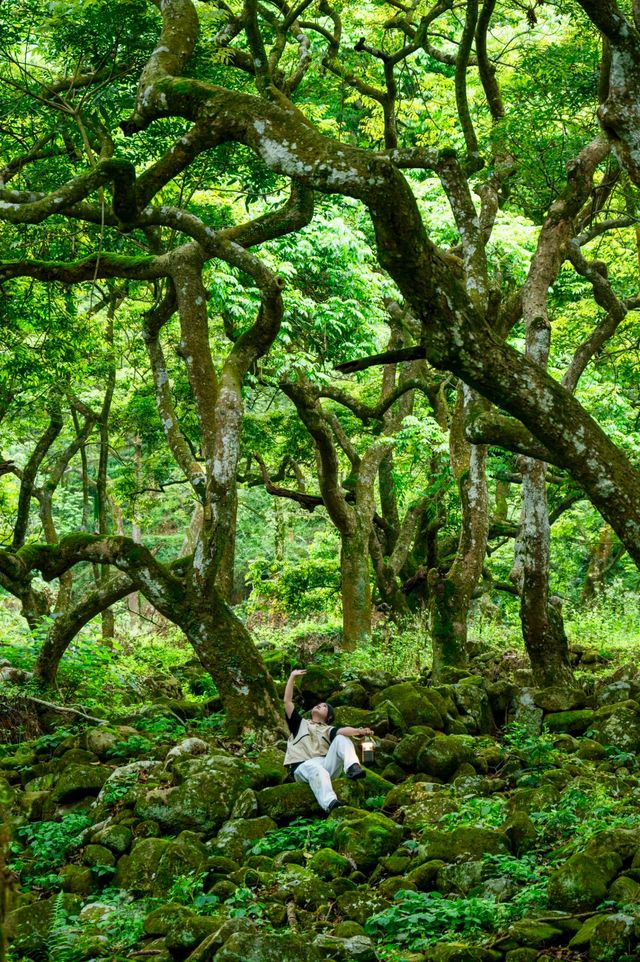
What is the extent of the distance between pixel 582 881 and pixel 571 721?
3680mm

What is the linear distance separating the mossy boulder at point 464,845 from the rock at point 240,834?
52.5 inches

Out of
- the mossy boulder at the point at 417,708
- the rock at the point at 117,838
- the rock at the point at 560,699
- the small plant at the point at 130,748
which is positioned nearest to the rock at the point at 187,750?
the small plant at the point at 130,748

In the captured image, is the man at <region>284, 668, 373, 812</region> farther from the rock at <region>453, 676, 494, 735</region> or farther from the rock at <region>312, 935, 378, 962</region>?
the rock at <region>312, 935, 378, 962</region>

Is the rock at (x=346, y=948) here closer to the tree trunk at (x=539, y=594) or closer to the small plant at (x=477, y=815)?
the small plant at (x=477, y=815)

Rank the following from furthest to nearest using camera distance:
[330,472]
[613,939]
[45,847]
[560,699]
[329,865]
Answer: [330,472] < [560,699] < [45,847] < [329,865] < [613,939]

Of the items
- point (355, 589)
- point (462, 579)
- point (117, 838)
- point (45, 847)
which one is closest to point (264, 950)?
point (117, 838)

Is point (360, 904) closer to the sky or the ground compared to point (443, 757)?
closer to the ground

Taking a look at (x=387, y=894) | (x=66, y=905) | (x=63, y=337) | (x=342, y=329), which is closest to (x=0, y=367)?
(x=63, y=337)

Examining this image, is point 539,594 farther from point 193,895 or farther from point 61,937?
point 61,937

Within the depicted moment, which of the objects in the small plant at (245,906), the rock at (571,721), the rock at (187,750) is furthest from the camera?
the rock at (571,721)

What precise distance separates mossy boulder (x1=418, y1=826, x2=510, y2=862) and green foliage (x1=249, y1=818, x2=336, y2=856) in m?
0.85

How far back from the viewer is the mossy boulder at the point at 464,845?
564 centimetres

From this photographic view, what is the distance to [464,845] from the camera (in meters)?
5.69

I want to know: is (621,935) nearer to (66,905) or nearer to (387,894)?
(387,894)
